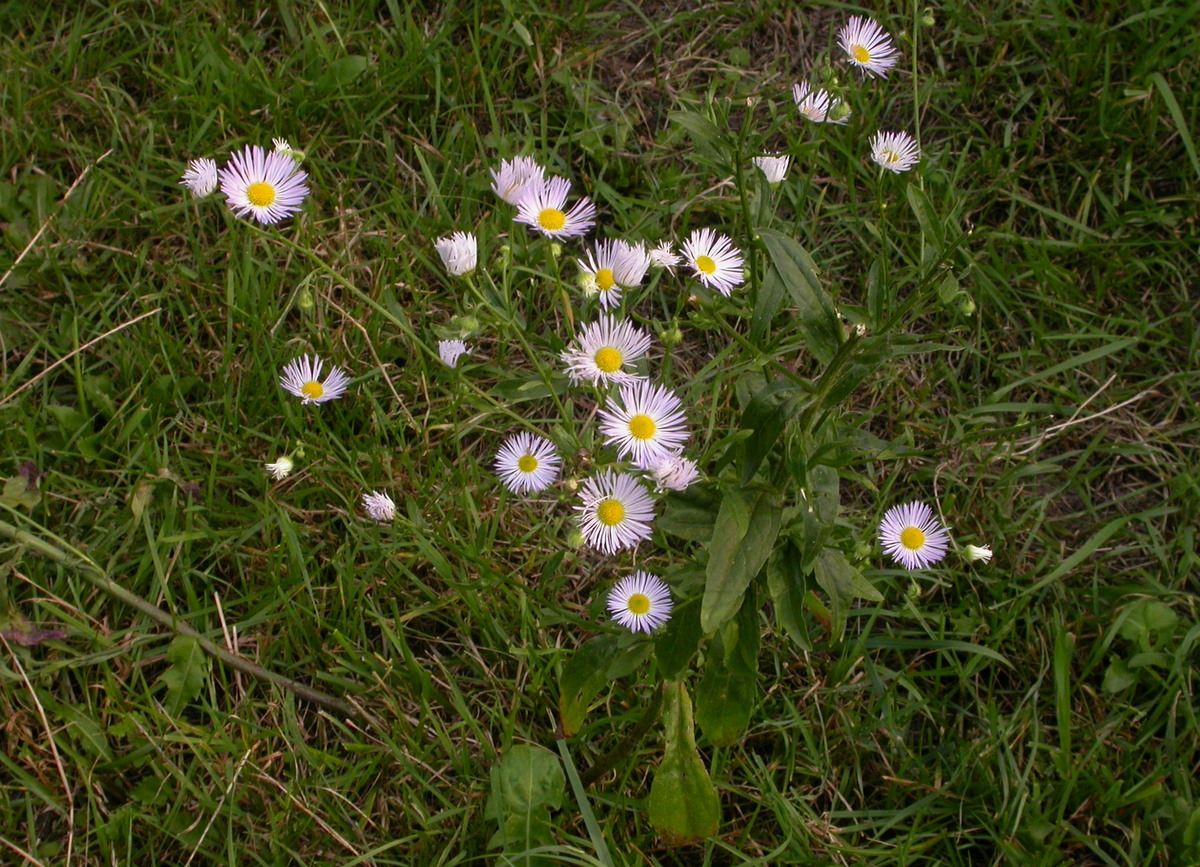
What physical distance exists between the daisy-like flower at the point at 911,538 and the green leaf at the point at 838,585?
0.31 meters

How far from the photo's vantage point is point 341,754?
2021mm

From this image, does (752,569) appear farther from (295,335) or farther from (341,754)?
(295,335)

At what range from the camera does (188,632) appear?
204 cm

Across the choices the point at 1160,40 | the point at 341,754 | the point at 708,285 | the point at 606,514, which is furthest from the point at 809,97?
the point at 341,754

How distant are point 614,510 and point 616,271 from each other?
0.36 meters

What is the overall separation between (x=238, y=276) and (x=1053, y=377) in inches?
70.2

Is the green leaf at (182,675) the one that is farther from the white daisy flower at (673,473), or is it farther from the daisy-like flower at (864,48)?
the daisy-like flower at (864,48)

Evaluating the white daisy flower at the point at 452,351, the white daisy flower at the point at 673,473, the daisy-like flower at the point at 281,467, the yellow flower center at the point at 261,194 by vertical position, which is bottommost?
the white daisy flower at the point at 673,473

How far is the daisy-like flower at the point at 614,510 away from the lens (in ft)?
5.25

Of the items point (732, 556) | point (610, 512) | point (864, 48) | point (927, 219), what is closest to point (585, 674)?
point (610, 512)

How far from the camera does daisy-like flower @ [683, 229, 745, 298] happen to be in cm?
179

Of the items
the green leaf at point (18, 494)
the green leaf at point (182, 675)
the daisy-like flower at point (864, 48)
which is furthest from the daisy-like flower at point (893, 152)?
the green leaf at point (18, 494)

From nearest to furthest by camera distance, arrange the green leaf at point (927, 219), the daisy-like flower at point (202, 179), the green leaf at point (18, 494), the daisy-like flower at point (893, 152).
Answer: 1. the green leaf at point (927, 219)
2. the daisy-like flower at point (202, 179)
3. the daisy-like flower at point (893, 152)
4. the green leaf at point (18, 494)

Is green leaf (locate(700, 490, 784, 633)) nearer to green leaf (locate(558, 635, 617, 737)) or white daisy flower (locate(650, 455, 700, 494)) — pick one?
white daisy flower (locate(650, 455, 700, 494))
